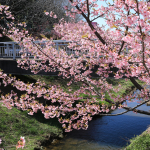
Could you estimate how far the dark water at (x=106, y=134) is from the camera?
8797mm

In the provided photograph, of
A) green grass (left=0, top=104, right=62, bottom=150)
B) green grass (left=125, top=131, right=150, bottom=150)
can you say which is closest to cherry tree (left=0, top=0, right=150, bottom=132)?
green grass (left=125, top=131, right=150, bottom=150)

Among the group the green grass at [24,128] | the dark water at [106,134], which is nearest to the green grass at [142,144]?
the dark water at [106,134]

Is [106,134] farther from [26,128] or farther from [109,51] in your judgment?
[109,51]

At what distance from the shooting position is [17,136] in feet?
28.1

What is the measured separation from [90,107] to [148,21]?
4.28 m

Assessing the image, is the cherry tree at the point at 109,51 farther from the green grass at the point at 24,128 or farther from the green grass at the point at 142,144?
the green grass at the point at 24,128

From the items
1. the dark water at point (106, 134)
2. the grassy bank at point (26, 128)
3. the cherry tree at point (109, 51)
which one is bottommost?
the dark water at point (106, 134)

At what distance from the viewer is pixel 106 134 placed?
396 inches

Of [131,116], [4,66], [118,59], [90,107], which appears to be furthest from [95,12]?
[131,116]

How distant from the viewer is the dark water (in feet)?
28.9

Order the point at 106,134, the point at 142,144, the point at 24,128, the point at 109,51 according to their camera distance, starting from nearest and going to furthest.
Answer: the point at 109,51 → the point at 142,144 → the point at 24,128 → the point at 106,134

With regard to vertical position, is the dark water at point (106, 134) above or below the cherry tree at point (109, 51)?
below

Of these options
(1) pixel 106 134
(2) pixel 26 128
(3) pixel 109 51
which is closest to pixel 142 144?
(1) pixel 106 134

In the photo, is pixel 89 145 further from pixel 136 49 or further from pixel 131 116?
pixel 136 49
